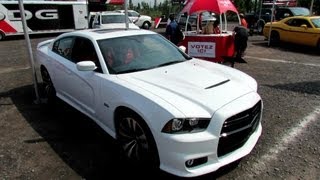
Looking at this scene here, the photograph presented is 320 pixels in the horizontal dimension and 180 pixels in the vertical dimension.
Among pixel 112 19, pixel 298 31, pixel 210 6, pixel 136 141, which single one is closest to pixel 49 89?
pixel 136 141

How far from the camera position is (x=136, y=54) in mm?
4613

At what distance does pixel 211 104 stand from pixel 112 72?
1.51m

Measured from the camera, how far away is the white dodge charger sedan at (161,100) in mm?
3299

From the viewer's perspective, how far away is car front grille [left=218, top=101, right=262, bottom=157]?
3377 millimetres

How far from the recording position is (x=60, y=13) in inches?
812

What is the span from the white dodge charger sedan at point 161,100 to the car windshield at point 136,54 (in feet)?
0.04

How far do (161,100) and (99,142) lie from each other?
1713 mm

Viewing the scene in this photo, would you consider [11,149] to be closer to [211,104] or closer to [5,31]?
[211,104]

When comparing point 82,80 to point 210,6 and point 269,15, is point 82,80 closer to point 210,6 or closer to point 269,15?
point 210,6

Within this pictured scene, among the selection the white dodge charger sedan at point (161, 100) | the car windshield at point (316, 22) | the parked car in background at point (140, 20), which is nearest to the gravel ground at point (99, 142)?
the white dodge charger sedan at point (161, 100)

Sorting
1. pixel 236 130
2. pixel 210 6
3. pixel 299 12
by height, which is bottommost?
pixel 236 130

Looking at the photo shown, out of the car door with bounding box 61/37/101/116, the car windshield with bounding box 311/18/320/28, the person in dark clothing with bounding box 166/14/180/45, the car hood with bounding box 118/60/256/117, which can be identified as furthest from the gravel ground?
the car windshield with bounding box 311/18/320/28

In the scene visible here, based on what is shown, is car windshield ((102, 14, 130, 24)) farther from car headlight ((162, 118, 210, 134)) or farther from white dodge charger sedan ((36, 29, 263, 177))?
car headlight ((162, 118, 210, 134))

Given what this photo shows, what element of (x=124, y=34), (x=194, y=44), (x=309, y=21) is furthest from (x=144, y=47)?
(x=309, y=21)
